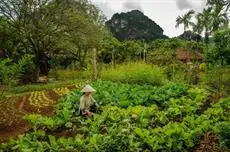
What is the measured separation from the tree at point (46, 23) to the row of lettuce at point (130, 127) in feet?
46.3

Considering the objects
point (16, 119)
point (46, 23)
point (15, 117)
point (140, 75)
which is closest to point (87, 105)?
point (16, 119)

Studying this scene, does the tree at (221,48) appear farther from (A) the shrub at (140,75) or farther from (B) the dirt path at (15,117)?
(B) the dirt path at (15,117)

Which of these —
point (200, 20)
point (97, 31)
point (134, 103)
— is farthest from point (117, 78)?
point (200, 20)

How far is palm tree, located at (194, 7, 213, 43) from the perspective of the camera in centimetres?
5238

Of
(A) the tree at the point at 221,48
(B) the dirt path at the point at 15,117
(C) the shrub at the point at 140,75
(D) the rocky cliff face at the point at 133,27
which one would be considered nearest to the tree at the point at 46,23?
(C) the shrub at the point at 140,75

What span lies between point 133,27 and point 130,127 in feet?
243

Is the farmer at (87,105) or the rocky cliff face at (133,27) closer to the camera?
the farmer at (87,105)

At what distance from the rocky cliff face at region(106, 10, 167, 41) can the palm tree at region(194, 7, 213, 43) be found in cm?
2232

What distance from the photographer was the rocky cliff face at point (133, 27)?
79062 millimetres

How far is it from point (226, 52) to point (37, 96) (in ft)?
29.2

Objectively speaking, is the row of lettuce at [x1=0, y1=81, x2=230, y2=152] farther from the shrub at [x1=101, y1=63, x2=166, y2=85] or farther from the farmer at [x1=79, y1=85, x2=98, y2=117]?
the shrub at [x1=101, y1=63, x2=166, y2=85]

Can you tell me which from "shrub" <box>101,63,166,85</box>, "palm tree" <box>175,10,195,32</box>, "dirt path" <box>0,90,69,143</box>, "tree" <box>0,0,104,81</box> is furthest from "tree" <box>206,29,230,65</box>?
"palm tree" <box>175,10,195,32</box>

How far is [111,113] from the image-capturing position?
32.6ft

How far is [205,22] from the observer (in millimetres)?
54219
